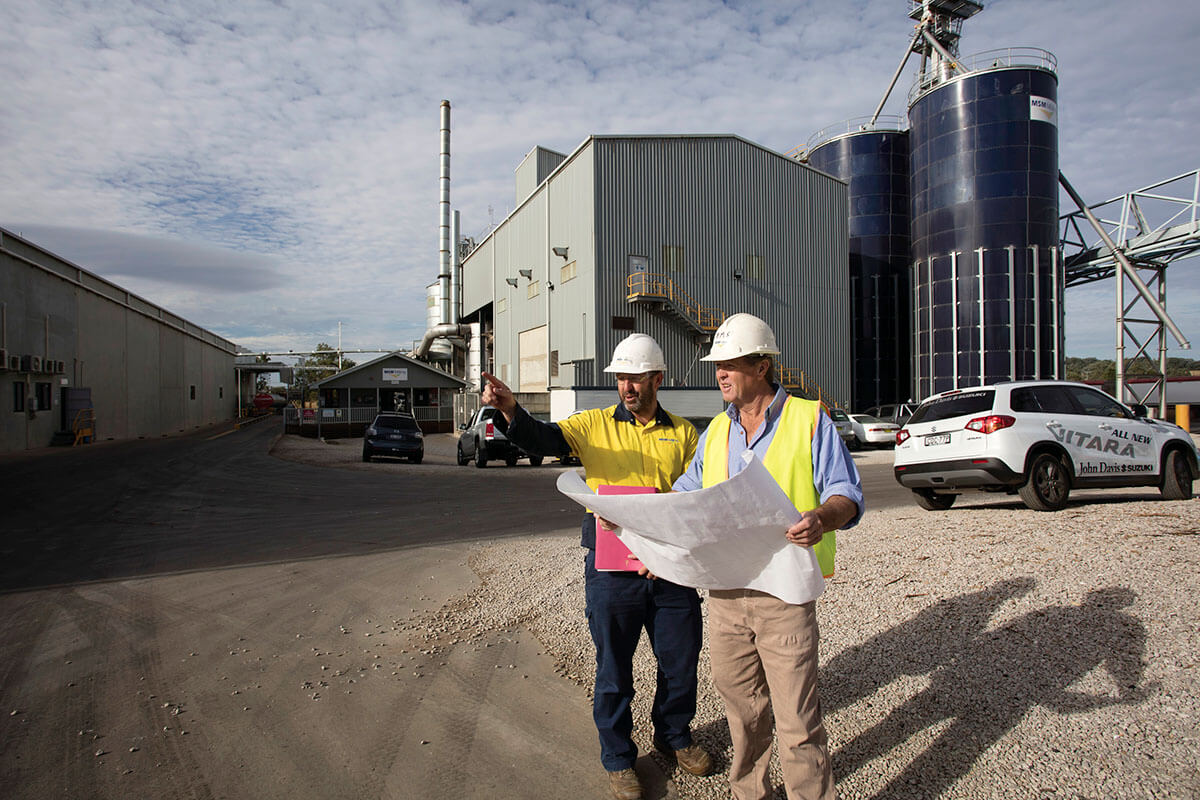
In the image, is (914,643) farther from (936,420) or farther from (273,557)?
(273,557)

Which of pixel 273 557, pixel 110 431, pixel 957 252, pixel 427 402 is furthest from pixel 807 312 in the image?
pixel 110 431

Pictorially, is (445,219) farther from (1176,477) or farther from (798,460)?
(798,460)

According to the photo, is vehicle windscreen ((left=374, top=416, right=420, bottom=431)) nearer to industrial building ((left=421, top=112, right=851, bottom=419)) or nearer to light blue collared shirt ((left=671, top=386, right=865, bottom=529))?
industrial building ((left=421, top=112, right=851, bottom=419))

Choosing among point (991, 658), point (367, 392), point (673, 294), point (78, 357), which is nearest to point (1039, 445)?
point (991, 658)

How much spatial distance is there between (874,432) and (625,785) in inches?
989

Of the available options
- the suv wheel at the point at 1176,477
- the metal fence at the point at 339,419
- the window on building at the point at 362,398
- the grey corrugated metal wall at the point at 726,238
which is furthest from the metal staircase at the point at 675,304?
the window on building at the point at 362,398

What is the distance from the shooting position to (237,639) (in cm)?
504

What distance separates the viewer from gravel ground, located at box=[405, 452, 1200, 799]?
306 cm

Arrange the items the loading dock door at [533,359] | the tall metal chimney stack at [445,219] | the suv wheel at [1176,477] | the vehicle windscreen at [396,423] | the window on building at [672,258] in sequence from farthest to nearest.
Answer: the tall metal chimney stack at [445,219] < the loading dock door at [533,359] < the window on building at [672,258] < the vehicle windscreen at [396,423] < the suv wheel at [1176,477]

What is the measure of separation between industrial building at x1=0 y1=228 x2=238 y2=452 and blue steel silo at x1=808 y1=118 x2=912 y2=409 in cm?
3541

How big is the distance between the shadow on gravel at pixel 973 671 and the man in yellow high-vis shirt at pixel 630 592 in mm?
805

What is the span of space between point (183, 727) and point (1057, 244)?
35.0 metres

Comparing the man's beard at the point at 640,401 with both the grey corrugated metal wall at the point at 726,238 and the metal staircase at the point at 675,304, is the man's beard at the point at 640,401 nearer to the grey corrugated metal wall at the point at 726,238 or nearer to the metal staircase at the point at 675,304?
the metal staircase at the point at 675,304

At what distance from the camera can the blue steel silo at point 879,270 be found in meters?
35.2
